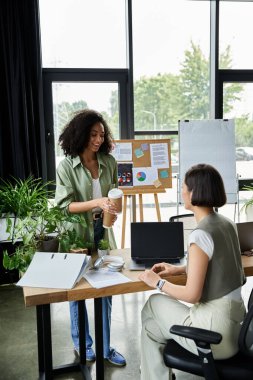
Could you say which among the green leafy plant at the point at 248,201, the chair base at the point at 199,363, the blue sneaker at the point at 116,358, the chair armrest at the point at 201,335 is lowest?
the blue sneaker at the point at 116,358

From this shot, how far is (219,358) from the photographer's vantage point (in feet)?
4.93

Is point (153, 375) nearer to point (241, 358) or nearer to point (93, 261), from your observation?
point (241, 358)

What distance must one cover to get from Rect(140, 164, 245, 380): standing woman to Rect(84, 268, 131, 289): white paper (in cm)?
11

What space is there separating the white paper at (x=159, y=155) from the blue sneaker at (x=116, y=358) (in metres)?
2.00

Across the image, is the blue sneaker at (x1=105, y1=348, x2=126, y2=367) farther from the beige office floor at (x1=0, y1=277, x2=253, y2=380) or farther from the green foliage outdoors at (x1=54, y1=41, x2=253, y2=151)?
the green foliage outdoors at (x1=54, y1=41, x2=253, y2=151)

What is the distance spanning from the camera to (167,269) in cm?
177

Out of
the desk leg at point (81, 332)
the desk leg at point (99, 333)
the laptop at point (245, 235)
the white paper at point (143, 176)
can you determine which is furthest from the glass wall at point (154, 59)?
the desk leg at point (99, 333)

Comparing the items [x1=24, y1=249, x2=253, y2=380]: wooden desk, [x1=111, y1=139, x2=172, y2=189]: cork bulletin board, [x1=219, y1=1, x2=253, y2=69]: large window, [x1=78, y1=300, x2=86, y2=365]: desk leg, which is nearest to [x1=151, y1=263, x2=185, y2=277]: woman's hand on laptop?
[x1=24, y1=249, x2=253, y2=380]: wooden desk

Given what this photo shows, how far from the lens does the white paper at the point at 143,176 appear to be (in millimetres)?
3904

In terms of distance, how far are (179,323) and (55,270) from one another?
586mm

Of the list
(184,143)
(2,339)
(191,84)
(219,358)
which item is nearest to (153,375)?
(219,358)

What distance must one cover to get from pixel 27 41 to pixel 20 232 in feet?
8.07

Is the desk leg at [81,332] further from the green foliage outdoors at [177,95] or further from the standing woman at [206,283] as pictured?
the green foliage outdoors at [177,95]

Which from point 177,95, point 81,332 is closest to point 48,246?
point 81,332
